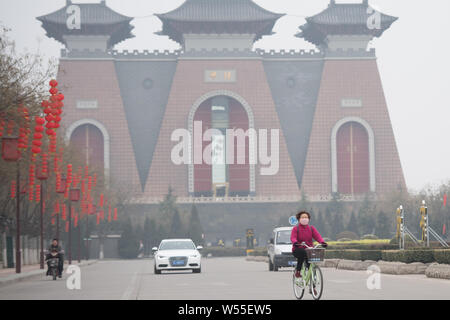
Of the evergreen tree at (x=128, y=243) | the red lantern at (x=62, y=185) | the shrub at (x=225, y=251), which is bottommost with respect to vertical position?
the shrub at (x=225, y=251)

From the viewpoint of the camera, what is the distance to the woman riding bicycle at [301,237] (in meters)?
16.1

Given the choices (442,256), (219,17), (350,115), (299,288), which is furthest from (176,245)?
(350,115)

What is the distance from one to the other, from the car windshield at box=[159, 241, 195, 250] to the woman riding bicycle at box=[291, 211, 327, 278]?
52.9 ft

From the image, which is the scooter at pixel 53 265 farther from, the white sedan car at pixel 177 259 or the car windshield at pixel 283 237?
the car windshield at pixel 283 237

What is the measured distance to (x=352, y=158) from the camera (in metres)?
109

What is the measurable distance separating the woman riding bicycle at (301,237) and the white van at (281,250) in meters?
15.2

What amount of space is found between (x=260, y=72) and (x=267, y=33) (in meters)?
6.57

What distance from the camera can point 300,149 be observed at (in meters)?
109

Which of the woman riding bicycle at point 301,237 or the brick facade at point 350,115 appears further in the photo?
the brick facade at point 350,115

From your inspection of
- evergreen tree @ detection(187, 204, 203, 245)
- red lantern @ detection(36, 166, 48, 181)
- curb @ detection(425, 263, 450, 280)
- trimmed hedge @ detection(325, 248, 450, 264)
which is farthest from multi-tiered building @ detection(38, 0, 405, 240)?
curb @ detection(425, 263, 450, 280)

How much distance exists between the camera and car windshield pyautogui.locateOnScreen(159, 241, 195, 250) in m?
32.2

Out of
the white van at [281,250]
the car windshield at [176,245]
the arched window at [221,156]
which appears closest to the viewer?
the white van at [281,250]

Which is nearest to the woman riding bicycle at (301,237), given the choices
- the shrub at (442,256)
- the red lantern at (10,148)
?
the shrub at (442,256)
